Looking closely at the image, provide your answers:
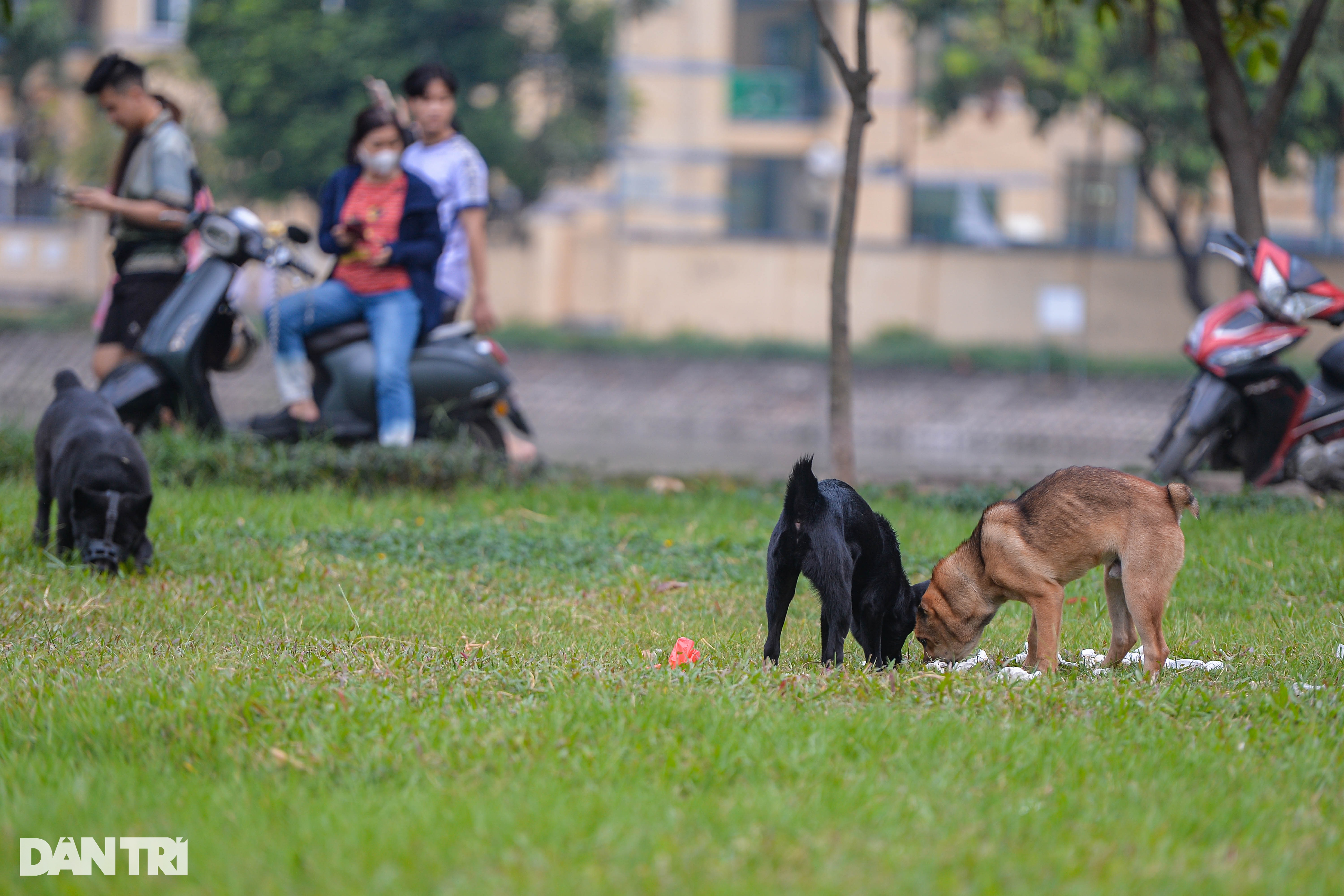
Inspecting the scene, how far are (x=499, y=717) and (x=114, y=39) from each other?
87.7ft

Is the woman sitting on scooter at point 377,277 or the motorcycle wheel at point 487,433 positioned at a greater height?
the woman sitting on scooter at point 377,277

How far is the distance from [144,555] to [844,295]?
14.1ft

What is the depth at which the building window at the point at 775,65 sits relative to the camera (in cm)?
2339

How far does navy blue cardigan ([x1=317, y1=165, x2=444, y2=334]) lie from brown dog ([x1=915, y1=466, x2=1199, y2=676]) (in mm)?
4208

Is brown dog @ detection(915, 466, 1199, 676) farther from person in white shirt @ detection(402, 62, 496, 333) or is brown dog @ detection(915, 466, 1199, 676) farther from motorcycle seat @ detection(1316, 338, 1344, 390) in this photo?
person in white shirt @ detection(402, 62, 496, 333)

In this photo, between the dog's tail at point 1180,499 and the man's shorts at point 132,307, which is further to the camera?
the man's shorts at point 132,307

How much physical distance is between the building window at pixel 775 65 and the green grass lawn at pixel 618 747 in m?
18.9

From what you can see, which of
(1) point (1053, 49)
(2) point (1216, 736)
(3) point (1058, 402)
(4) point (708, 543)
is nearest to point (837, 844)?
(2) point (1216, 736)

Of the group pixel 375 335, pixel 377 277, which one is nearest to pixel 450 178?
pixel 377 277

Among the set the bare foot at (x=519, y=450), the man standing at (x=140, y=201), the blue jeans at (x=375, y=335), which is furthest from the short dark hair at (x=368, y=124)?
the bare foot at (x=519, y=450)

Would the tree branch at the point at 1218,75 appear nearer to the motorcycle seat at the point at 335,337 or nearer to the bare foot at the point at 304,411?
the motorcycle seat at the point at 335,337

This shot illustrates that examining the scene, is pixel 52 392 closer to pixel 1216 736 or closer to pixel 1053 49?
pixel 1053 49

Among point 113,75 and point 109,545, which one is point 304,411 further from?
point 109,545

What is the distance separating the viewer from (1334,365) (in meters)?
7.74
